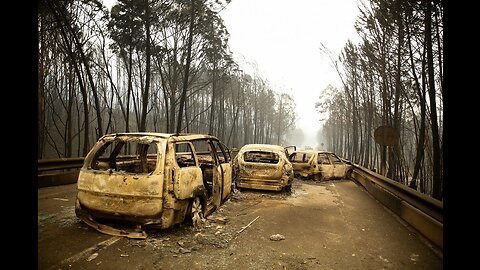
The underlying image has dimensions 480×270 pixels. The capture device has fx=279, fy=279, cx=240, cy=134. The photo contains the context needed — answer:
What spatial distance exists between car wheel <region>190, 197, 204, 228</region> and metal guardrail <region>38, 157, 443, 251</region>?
423 cm

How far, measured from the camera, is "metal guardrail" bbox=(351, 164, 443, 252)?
4.84 meters

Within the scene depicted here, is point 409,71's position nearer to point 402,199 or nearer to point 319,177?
point 319,177

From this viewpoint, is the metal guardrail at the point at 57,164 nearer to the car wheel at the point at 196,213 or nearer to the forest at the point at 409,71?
the car wheel at the point at 196,213

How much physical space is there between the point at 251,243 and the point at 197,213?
4.14ft

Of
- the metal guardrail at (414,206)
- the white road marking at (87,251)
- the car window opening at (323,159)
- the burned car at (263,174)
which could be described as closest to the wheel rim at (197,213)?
the white road marking at (87,251)

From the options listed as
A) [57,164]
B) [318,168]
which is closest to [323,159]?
[318,168]

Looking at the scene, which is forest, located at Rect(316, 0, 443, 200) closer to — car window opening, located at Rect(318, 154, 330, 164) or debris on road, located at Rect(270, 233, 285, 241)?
car window opening, located at Rect(318, 154, 330, 164)

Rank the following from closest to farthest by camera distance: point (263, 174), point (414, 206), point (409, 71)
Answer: point (414, 206), point (263, 174), point (409, 71)

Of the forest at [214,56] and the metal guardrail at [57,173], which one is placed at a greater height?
the forest at [214,56]

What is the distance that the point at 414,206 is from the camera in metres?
6.04

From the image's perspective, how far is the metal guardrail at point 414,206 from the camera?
190 inches
